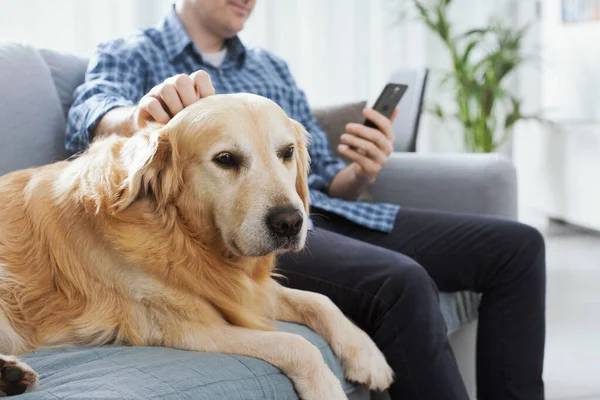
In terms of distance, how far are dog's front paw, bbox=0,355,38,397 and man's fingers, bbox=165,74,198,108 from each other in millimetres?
617

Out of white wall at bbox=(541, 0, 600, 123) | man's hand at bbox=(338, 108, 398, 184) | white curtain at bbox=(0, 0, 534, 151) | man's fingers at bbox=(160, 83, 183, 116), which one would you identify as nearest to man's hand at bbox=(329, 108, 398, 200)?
man's hand at bbox=(338, 108, 398, 184)

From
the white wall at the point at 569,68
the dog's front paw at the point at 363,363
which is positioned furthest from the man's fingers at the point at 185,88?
the white wall at the point at 569,68

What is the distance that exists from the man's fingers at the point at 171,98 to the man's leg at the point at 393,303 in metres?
0.47

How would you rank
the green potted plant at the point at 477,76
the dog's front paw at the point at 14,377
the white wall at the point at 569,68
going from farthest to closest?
1. the white wall at the point at 569,68
2. the green potted plant at the point at 477,76
3. the dog's front paw at the point at 14,377

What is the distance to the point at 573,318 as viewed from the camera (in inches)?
125

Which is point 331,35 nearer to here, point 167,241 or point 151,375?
point 167,241

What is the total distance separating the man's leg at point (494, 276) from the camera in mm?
1885

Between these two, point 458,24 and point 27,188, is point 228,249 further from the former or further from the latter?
point 458,24

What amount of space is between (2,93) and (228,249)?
0.82 metres

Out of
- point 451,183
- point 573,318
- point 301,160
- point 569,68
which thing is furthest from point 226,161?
point 569,68

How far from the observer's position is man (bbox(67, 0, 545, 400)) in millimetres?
1620

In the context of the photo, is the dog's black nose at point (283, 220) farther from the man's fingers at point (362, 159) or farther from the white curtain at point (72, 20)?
the white curtain at point (72, 20)

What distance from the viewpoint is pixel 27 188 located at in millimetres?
1492

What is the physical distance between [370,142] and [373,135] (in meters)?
0.02
